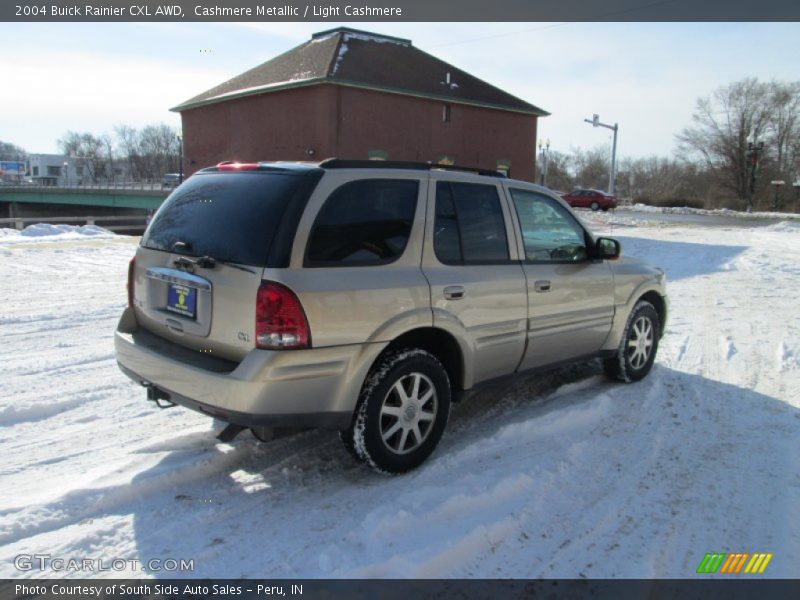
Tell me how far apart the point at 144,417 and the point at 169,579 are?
2.05 metres

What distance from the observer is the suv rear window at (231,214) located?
136 inches

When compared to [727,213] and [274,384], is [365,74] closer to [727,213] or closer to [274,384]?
[274,384]

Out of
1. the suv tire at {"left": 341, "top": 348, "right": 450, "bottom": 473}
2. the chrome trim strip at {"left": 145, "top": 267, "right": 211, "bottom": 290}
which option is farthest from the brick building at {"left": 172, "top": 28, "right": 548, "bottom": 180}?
the suv tire at {"left": 341, "top": 348, "right": 450, "bottom": 473}

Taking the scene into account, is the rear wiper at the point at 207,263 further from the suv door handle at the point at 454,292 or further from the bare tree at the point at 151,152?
the bare tree at the point at 151,152

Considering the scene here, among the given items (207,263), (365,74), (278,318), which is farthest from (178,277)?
(365,74)

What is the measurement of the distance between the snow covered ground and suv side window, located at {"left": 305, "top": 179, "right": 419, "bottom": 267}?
137cm

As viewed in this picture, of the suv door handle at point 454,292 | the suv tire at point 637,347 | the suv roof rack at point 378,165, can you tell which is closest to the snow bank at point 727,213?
the suv tire at point 637,347

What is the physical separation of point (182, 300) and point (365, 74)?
1060 inches

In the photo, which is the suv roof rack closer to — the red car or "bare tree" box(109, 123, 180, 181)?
the red car

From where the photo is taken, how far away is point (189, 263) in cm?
370

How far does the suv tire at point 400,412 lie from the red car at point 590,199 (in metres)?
45.0

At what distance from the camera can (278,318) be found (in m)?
3.28

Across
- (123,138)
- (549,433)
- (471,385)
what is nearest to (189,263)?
(471,385)

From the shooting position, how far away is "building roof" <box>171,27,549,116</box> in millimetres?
28312
